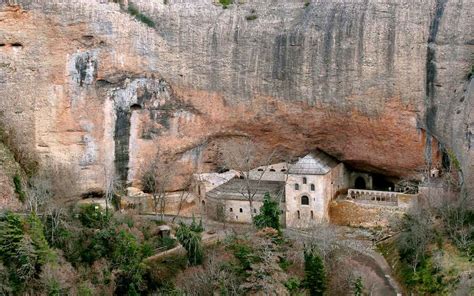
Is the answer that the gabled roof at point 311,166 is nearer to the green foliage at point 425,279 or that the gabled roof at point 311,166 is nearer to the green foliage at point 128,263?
the green foliage at point 425,279

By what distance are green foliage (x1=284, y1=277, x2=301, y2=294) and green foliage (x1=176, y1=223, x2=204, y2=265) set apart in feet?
18.3

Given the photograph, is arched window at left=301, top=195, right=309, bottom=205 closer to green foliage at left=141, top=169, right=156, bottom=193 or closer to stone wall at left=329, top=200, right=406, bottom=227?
stone wall at left=329, top=200, right=406, bottom=227

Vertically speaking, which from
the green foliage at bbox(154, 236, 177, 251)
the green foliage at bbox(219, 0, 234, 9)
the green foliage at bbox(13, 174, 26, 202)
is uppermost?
the green foliage at bbox(219, 0, 234, 9)

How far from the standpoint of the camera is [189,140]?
→ 4444 centimetres

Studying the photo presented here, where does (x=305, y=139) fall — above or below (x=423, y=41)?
below

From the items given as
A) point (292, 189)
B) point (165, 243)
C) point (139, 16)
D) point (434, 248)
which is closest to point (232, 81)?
point (139, 16)

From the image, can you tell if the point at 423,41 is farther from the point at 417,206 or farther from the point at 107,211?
the point at 107,211

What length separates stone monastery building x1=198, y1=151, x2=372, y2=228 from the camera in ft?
137

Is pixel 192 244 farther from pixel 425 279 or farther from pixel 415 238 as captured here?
pixel 425 279

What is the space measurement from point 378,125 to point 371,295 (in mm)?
9758

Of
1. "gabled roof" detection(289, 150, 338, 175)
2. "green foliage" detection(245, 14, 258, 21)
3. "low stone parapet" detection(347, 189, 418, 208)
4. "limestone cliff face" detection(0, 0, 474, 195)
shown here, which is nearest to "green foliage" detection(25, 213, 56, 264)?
"limestone cliff face" detection(0, 0, 474, 195)

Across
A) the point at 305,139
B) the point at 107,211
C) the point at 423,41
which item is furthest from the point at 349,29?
the point at 107,211

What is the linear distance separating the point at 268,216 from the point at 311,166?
412 cm

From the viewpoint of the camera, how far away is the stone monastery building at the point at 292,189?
137ft
